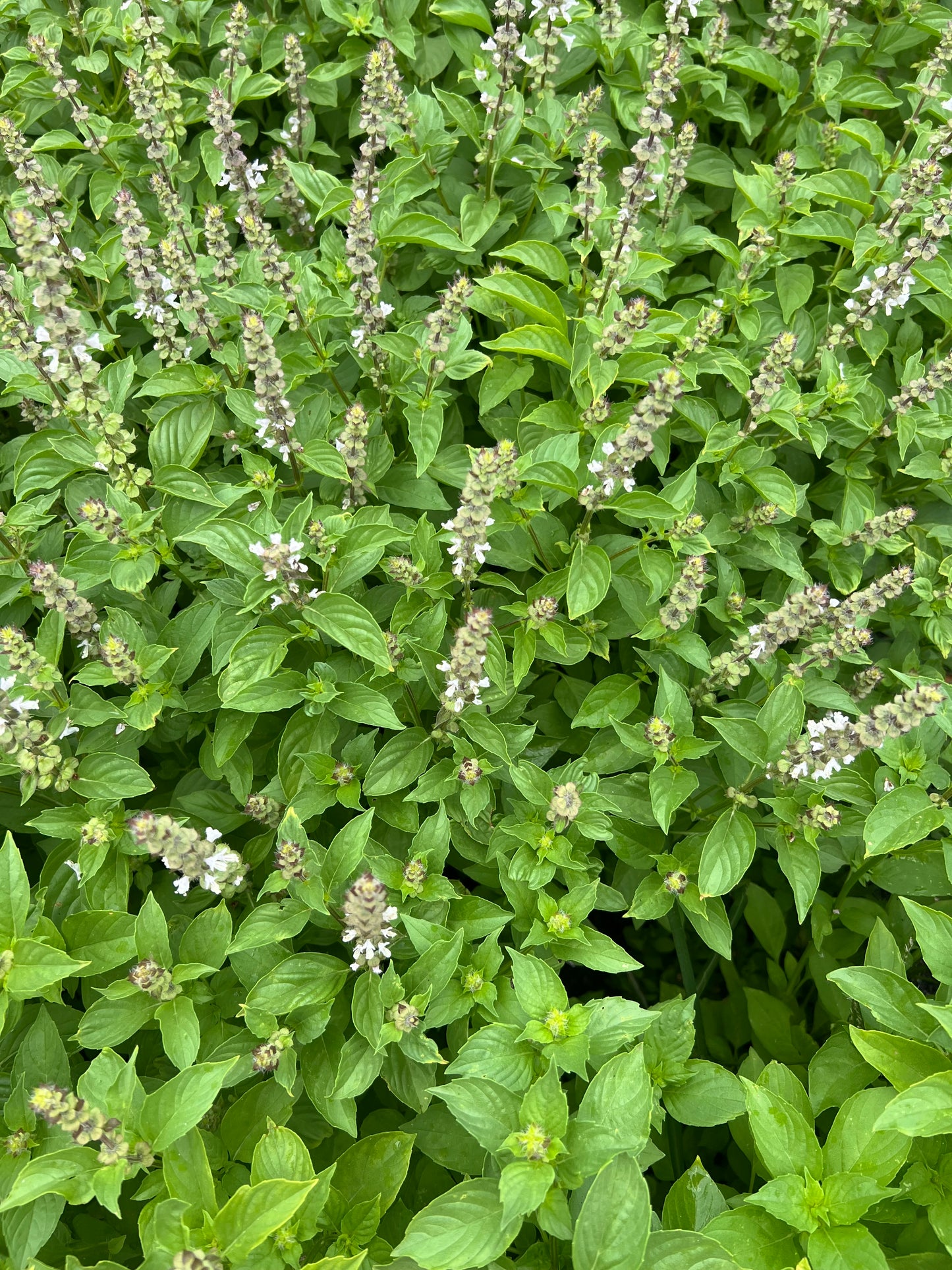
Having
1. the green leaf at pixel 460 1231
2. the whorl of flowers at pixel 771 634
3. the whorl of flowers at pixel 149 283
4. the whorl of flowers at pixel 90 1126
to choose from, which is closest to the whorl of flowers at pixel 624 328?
the whorl of flowers at pixel 771 634

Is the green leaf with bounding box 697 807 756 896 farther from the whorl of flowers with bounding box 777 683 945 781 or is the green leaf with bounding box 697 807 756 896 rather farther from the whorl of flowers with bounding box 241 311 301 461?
the whorl of flowers with bounding box 241 311 301 461

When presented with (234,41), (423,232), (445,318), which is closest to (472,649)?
(445,318)

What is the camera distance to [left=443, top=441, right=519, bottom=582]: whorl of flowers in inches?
121

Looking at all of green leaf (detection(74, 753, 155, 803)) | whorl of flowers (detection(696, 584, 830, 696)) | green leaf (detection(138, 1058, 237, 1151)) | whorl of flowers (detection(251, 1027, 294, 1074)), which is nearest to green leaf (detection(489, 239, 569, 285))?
whorl of flowers (detection(696, 584, 830, 696))

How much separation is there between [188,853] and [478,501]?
1560 mm

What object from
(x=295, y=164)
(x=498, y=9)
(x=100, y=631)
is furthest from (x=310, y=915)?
(x=498, y=9)

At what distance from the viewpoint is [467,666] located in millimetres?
3180

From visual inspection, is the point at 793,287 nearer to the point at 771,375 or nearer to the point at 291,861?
the point at 771,375

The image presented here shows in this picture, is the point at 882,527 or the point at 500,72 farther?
the point at 500,72

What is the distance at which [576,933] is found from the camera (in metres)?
3.26

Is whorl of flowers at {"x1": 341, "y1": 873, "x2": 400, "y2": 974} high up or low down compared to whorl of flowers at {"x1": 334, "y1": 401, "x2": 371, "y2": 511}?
down

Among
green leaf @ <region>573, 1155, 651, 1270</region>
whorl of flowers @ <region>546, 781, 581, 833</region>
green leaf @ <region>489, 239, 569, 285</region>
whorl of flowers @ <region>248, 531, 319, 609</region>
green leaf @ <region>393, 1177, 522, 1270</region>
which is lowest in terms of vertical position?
green leaf @ <region>393, 1177, 522, 1270</region>

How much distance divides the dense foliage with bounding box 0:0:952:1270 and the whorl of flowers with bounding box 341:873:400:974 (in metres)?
0.03

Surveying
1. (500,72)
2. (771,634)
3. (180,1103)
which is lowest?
(180,1103)
